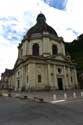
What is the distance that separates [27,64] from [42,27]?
52.9 feet

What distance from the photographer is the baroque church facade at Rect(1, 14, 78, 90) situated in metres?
35.1

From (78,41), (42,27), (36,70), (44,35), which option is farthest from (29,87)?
(78,41)

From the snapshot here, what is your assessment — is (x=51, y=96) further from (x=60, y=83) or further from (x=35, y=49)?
(x=35, y=49)

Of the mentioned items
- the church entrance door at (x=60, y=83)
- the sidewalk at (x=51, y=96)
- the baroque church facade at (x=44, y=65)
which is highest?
the baroque church facade at (x=44, y=65)

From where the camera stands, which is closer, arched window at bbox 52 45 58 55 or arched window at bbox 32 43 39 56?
arched window at bbox 32 43 39 56

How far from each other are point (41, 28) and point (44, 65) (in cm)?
1495

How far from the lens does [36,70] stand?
35812 mm

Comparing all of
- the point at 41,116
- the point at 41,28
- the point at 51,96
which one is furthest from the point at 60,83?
the point at 41,116

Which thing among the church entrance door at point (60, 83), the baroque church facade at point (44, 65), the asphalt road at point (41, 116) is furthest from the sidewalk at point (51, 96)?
the church entrance door at point (60, 83)

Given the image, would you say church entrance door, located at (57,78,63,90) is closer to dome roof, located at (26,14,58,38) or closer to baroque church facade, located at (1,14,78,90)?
baroque church facade, located at (1,14,78,90)

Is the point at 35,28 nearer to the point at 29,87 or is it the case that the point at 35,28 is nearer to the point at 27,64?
the point at 27,64

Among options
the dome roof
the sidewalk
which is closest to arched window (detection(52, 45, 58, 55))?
the dome roof

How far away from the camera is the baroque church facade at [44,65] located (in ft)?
115

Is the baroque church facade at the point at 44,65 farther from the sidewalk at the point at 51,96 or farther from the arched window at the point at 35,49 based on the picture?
the sidewalk at the point at 51,96
